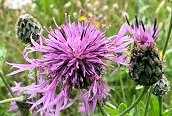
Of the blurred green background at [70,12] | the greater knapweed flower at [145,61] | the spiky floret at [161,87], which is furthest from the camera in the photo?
the blurred green background at [70,12]

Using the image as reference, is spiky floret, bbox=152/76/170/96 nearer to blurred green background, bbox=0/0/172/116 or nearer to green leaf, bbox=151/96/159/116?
green leaf, bbox=151/96/159/116

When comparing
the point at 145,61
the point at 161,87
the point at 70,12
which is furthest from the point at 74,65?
the point at 70,12

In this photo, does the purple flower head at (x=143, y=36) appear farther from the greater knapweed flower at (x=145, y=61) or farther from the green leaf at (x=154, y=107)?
the green leaf at (x=154, y=107)

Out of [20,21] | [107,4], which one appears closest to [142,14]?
[107,4]

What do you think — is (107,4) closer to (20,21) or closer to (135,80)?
(20,21)

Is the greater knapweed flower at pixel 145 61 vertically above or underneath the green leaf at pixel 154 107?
above

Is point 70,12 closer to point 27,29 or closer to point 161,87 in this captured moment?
point 27,29

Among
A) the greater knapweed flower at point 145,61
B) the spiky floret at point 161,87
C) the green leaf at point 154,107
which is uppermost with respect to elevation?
the greater knapweed flower at point 145,61

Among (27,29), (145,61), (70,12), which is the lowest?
(145,61)

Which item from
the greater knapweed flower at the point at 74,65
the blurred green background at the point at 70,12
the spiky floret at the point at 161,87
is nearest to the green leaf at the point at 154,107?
the spiky floret at the point at 161,87
